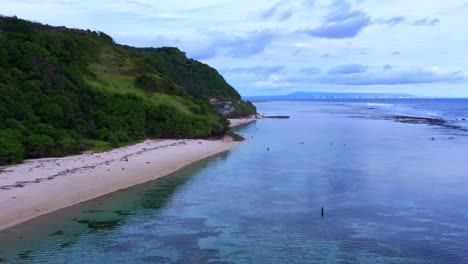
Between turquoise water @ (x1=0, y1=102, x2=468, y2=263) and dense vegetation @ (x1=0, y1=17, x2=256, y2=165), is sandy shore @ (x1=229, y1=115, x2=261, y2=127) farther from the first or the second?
turquoise water @ (x1=0, y1=102, x2=468, y2=263)

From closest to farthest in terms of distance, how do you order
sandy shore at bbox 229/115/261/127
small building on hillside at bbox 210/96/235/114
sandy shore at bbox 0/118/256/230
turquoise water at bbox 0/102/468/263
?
turquoise water at bbox 0/102/468/263, sandy shore at bbox 0/118/256/230, sandy shore at bbox 229/115/261/127, small building on hillside at bbox 210/96/235/114

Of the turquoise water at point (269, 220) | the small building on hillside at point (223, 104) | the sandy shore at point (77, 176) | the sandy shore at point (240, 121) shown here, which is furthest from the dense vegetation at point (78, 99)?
the small building on hillside at point (223, 104)

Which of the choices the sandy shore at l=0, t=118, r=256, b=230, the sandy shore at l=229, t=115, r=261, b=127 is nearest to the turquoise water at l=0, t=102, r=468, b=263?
the sandy shore at l=0, t=118, r=256, b=230

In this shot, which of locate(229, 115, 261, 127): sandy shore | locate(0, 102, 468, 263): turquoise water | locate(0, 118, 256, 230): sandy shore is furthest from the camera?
locate(229, 115, 261, 127): sandy shore

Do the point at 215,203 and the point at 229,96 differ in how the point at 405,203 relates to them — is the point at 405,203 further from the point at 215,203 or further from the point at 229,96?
the point at 229,96

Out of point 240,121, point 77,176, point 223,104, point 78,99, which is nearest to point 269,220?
point 77,176

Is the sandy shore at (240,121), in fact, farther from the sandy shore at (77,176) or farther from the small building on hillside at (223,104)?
the sandy shore at (77,176)
